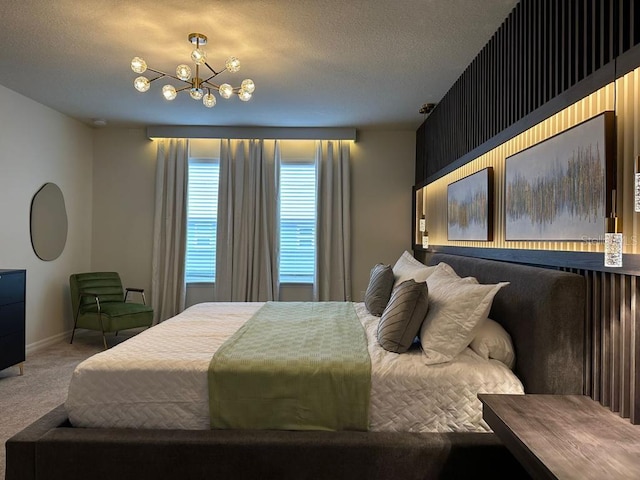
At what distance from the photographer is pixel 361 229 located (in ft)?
19.2

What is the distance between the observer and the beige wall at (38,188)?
14.3ft

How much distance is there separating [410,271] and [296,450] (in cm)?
190

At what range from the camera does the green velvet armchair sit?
15.6 ft

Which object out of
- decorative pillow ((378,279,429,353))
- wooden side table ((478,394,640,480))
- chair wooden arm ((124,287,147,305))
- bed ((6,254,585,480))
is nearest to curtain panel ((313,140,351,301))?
chair wooden arm ((124,287,147,305))

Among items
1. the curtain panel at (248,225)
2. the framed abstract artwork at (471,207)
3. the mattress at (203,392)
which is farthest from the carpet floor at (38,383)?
the framed abstract artwork at (471,207)

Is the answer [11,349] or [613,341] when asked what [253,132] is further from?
[613,341]

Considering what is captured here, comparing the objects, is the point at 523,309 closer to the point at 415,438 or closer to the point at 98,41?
the point at 415,438

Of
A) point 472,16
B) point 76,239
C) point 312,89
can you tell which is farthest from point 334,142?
point 76,239

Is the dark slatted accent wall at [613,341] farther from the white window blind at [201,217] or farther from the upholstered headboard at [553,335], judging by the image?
the white window blind at [201,217]

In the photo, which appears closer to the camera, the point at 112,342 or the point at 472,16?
the point at 472,16

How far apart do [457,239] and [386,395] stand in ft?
6.96

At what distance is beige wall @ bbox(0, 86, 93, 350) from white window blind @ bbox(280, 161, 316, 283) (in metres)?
2.55

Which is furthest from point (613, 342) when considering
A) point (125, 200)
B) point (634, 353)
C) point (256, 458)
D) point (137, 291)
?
point (125, 200)

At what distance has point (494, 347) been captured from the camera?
2.17 metres
